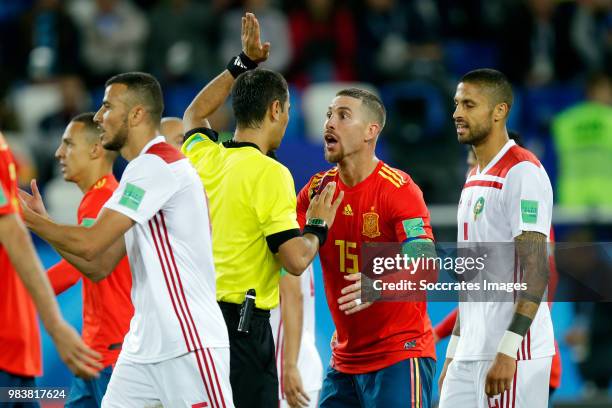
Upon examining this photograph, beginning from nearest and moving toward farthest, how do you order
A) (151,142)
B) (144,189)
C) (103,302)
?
(144,189)
(151,142)
(103,302)

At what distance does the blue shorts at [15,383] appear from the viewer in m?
6.39

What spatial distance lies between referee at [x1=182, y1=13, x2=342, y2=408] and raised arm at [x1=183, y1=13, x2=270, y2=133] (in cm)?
53

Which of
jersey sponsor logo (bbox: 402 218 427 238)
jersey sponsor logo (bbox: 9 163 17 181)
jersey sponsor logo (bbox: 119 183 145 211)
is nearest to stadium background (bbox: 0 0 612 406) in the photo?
jersey sponsor logo (bbox: 402 218 427 238)

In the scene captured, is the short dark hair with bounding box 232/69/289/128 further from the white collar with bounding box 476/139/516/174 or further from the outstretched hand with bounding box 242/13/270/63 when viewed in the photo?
the white collar with bounding box 476/139/516/174

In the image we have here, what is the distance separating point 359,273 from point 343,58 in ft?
26.8

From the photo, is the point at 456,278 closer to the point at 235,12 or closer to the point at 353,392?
the point at 353,392

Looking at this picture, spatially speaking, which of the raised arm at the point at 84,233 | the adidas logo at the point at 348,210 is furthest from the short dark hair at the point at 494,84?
the raised arm at the point at 84,233

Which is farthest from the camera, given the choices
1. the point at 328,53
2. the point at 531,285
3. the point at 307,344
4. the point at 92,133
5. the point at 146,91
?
the point at 328,53

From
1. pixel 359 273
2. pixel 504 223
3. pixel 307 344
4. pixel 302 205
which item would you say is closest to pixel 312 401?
pixel 307 344

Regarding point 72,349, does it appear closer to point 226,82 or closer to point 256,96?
point 256,96

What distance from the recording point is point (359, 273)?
6.48 meters

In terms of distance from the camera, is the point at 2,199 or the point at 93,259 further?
the point at 93,259

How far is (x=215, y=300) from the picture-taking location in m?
5.90

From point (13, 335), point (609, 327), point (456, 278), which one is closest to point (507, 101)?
point (456, 278)
